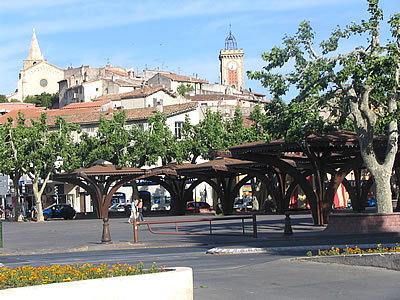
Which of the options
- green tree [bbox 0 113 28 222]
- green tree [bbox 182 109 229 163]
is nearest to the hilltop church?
green tree [bbox 182 109 229 163]

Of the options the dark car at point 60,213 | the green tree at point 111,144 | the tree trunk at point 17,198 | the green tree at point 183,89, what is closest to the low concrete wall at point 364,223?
the green tree at point 111,144

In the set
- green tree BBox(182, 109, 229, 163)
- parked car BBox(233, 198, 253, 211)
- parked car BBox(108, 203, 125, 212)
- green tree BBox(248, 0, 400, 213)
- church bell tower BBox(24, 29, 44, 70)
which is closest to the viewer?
green tree BBox(248, 0, 400, 213)

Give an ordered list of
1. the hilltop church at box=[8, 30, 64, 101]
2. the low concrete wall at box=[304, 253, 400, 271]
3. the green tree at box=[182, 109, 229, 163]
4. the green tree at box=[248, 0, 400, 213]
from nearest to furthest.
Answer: the low concrete wall at box=[304, 253, 400, 271] → the green tree at box=[248, 0, 400, 213] → the green tree at box=[182, 109, 229, 163] → the hilltop church at box=[8, 30, 64, 101]

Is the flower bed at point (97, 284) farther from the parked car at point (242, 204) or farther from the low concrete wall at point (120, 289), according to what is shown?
the parked car at point (242, 204)

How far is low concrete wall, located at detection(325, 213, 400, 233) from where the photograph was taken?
910 inches

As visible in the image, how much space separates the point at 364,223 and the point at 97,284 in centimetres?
1687

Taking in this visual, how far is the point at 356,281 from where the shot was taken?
1141 centimetres

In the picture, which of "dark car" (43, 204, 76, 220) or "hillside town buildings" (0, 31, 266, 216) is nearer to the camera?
"dark car" (43, 204, 76, 220)

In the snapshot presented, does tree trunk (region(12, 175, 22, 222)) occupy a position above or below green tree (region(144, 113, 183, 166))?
below

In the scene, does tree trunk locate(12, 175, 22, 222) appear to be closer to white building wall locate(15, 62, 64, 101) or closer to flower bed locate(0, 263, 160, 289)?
flower bed locate(0, 263, 160, 289)

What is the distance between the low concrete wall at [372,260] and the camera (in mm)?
12500

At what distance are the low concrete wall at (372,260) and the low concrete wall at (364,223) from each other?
1005 centimetres

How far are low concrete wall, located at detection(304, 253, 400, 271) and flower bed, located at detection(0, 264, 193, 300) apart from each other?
4898 mm

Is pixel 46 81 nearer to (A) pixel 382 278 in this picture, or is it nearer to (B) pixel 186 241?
(B) pixel 186 241
